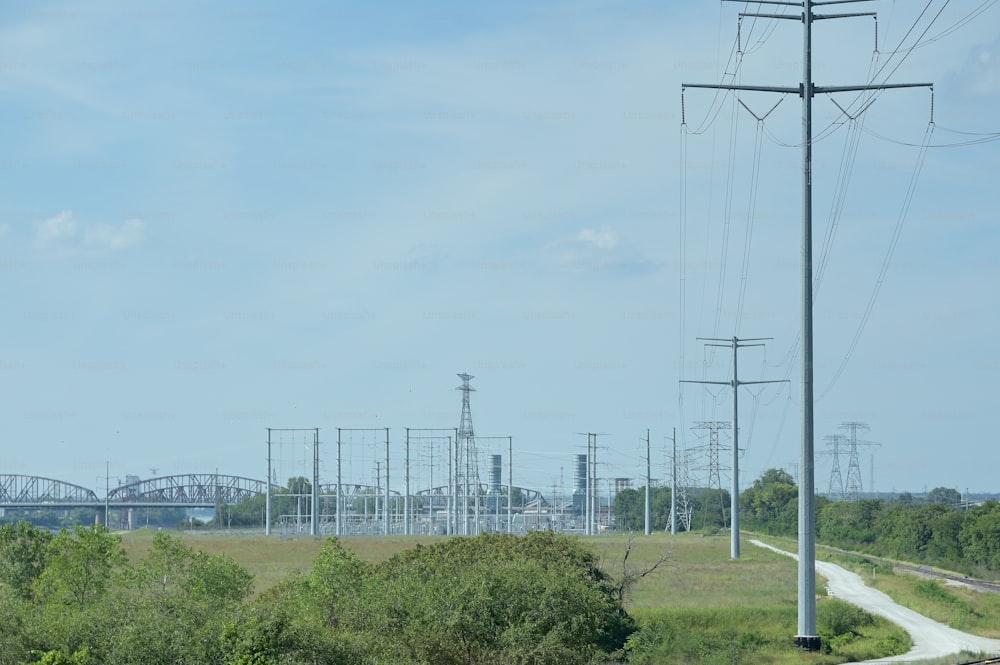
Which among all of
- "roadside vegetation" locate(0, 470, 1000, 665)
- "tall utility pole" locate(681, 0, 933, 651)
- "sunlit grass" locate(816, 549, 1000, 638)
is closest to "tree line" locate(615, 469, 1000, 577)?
"sunlit grass" locate(816, 549, 1000, 638)

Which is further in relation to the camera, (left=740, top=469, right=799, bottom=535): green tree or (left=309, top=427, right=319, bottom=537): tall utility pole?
(left=740, top=469, right=799, bottom=535): green tree

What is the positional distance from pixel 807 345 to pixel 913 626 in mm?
27404

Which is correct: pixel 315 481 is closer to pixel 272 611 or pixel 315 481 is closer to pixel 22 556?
pixel 22 556

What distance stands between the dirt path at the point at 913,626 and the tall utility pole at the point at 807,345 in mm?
10834

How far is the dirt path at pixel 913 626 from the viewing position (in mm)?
44219

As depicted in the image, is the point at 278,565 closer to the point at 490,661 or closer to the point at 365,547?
the point at 365,547

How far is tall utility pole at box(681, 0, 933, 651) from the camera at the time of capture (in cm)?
3219

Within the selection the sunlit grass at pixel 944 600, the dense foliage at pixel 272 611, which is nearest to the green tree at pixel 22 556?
the dense foliage at pixel 272 611

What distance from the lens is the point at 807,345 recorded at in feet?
107

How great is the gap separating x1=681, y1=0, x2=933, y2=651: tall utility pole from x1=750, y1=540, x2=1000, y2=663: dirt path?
10834 mm

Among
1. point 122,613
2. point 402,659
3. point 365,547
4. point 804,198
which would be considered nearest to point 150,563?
point 122,613

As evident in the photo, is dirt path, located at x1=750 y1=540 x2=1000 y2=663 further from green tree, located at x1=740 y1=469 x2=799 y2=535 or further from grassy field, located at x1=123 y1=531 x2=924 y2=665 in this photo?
green tree, located at x1=740 y1=469 x2=799 y2=535

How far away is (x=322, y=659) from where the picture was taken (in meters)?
24.9

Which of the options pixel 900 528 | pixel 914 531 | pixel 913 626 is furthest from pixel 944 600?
pixel 900 528
